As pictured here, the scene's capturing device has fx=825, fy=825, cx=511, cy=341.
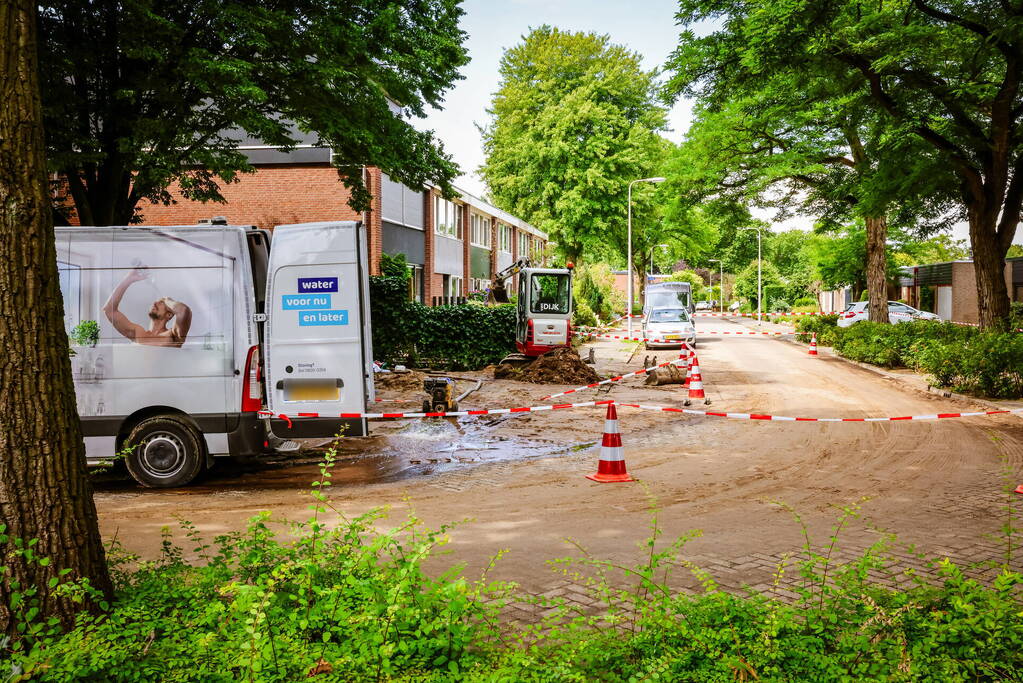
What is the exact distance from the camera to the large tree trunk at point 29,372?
150 inches

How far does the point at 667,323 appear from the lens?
3030 centimetres

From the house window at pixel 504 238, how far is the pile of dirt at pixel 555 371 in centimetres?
2453

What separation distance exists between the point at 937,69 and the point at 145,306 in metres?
15.3

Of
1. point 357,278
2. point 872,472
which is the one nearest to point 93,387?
point 357,278

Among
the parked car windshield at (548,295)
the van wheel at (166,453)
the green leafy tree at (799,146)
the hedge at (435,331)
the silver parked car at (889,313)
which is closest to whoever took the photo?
the van wheel at (166,453)

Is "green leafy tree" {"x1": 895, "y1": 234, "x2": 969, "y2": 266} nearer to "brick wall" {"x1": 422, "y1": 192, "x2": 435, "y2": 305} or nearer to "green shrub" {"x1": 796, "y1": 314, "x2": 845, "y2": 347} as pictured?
"green shrub" {"x1": 796, "y1": 314, "x2": 845, "y2": 347}

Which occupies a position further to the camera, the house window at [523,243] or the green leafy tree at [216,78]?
the house window at [523,243]

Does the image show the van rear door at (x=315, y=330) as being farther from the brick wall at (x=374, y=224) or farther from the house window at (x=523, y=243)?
the house window at (x=523, y=243)

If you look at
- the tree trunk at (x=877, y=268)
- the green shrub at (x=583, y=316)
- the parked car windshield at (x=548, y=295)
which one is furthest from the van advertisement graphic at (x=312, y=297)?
the green shrub at (x=583, y=316)

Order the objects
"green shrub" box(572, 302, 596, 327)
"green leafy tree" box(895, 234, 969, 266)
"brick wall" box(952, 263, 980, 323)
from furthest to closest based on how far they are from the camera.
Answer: "green leafy tree" box(895, 234, 969, 266), "brick wall" box(952, 263, 980, 323), "green shrub" box(572, 302, 596, 327)

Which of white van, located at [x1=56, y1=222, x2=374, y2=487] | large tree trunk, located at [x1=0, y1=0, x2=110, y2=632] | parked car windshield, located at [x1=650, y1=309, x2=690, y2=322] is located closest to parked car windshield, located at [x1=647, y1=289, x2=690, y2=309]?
parked car windshield, located at [x1=650, y1=309, x2=690, y2=322]

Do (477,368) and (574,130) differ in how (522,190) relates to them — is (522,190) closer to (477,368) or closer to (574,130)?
(574,130)

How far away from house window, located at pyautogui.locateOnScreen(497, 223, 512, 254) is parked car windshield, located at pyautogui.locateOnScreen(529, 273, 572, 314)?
21121 millimetres

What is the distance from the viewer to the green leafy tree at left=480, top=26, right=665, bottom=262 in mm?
41375
